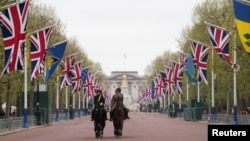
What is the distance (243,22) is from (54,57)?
80.0ft

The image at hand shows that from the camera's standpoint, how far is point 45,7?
68.5 metres

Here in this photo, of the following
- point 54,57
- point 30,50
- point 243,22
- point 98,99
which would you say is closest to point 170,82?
point 54,57

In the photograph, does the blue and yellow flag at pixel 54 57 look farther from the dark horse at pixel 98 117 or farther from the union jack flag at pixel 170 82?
the union jack flag at pixel 170 82

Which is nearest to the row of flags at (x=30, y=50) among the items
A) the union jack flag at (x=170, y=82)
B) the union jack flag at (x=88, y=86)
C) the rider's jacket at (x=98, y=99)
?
the rider's jacket at (x=98, y=99)

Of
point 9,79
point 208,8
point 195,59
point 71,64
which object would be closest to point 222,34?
point 195,59

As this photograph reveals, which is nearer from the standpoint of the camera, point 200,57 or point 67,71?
point 200,57

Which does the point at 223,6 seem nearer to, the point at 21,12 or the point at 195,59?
the point at 195,59

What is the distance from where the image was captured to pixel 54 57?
4956 centimetres

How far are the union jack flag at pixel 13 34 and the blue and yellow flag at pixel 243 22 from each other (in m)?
10.6

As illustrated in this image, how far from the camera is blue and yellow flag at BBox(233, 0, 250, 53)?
27.4 m

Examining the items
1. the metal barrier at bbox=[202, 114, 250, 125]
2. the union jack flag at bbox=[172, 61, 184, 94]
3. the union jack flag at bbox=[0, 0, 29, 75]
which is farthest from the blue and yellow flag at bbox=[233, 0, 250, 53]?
the union jack flag at bbox=[172, 61, 184, 94]

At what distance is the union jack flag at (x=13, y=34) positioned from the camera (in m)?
30.6

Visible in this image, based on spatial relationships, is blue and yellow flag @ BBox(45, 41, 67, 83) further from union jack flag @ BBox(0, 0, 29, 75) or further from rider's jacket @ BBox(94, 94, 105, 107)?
rider's jacket @ BBox(94, 94, 105, 107)

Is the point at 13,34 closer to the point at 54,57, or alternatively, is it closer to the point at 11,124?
the point at 11,124
